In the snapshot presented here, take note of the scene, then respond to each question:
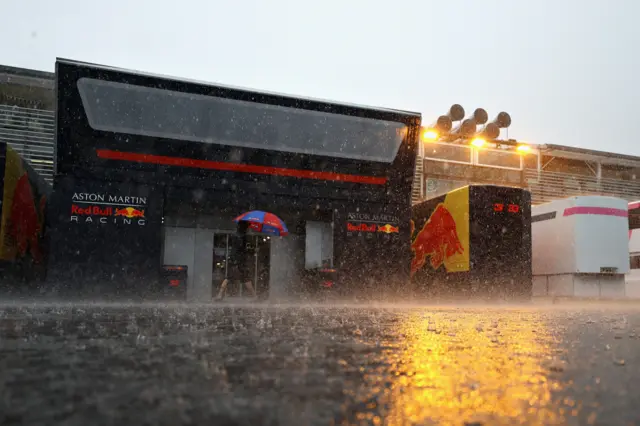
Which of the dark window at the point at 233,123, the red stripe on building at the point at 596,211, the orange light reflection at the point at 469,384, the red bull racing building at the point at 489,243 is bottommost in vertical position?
the orange light reflection at the point at 469,384

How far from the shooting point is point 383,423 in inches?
42.5

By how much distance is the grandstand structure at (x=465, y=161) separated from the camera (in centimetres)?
1620

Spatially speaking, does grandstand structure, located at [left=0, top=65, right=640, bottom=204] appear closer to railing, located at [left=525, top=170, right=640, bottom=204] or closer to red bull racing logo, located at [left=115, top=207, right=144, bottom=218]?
railing, located at [left=525, top=170, right=640, bottom=204]

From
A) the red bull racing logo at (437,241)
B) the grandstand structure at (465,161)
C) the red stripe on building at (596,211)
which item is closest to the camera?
the red bull racing logo at (437,241)

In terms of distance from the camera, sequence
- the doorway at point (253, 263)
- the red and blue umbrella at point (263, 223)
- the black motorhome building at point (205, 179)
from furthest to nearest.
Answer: the doorway at point (253, 263), the red and blue umbrella at point (263, 223), the black motorhome building at point (205, 179)

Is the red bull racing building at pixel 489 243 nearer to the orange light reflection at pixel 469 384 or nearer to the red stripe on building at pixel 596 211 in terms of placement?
the red stripe on building at pixel 596 211

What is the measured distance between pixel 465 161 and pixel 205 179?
12.9 meters

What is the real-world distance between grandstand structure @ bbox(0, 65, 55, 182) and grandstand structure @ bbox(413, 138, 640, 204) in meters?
12.3

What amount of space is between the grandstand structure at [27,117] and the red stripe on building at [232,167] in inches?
230

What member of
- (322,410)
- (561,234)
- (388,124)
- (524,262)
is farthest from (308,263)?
(322,410)

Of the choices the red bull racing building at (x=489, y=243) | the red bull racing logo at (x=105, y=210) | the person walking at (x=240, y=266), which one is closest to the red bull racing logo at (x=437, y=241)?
the red bull racing building at (x=489, y=243)

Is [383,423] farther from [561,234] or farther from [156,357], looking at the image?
[561,234]

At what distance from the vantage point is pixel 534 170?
23625 millimetres

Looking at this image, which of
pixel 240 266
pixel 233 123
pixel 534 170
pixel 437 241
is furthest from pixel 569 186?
pixel 233 123
